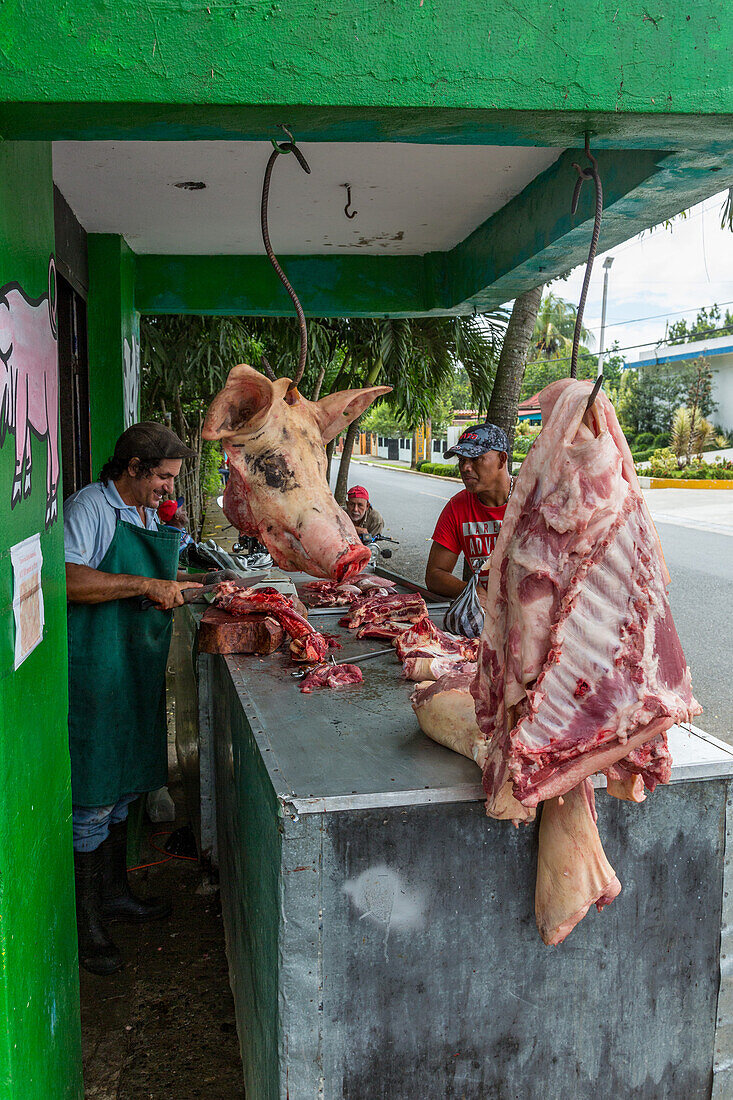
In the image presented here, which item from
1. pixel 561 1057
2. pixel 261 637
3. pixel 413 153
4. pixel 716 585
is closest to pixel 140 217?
pixel 413 153

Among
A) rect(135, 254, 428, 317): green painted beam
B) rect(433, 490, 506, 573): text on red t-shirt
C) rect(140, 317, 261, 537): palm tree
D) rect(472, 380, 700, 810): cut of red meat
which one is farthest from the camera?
rect(140, 317, 261, 537): palm tree

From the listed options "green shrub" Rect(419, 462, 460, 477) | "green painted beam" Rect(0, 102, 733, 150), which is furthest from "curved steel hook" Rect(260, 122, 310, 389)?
"green shrub" Rect(419, 462, 460, 477)

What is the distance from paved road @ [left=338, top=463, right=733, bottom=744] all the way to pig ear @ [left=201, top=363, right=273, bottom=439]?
5.52 metres

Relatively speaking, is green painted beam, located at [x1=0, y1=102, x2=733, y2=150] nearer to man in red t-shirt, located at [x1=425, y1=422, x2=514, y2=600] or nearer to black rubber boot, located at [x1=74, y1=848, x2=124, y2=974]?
man in red t-shirt, located at [x1=425, y1=422, x2=514, y2=600]

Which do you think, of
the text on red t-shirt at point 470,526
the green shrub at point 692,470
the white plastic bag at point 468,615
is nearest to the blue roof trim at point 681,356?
the green shrub at point 692,470

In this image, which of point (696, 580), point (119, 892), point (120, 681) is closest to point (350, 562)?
point (120, 681)

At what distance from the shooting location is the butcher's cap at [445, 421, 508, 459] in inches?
178

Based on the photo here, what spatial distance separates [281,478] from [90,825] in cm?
222

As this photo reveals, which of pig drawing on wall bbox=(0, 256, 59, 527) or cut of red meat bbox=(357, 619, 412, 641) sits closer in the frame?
pig drawing on wall bbox=(0, 256, 59, 527)

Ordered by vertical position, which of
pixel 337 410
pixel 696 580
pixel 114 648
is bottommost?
pixel 696 580

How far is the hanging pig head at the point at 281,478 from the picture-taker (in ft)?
8.26

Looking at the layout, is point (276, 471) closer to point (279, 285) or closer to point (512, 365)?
point (279, 285)

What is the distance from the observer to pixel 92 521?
12.2 feet

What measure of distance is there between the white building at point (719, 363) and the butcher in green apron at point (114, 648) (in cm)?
3727
